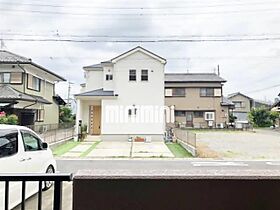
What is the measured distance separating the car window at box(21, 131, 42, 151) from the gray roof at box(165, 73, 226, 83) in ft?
86.6

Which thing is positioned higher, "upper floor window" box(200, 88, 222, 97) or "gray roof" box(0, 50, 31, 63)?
"gray roof" box(0, 50, 31, 63)

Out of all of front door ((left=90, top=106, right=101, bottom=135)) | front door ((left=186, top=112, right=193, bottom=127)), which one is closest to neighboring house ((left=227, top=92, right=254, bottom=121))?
front door ((left=186, top=112, right=193, bottom=127))

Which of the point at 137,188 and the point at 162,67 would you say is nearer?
the point at 137,188

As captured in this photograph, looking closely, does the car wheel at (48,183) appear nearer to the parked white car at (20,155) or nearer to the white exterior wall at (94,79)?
the parked white car at (20,155)

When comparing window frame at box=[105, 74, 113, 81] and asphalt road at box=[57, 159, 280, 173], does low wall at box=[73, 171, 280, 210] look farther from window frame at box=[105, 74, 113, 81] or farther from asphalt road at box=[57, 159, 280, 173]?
window frame at box=[105, 74, 113, 81]

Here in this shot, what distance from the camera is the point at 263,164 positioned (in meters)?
9.92

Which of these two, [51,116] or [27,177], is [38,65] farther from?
[27,177]

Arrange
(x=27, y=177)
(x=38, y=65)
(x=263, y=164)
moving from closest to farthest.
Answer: (x=27, y=177) < (x=263, y=164) < (x=38, y=65)

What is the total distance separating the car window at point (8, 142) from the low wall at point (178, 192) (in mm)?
2851

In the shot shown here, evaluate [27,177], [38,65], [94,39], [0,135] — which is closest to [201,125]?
[38,65]

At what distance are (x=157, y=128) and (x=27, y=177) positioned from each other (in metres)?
15.9

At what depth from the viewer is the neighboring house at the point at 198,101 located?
30828 millimetres

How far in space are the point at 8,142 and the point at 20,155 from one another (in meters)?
0.32

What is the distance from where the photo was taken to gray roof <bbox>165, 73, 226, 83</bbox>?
31188 millimetres
